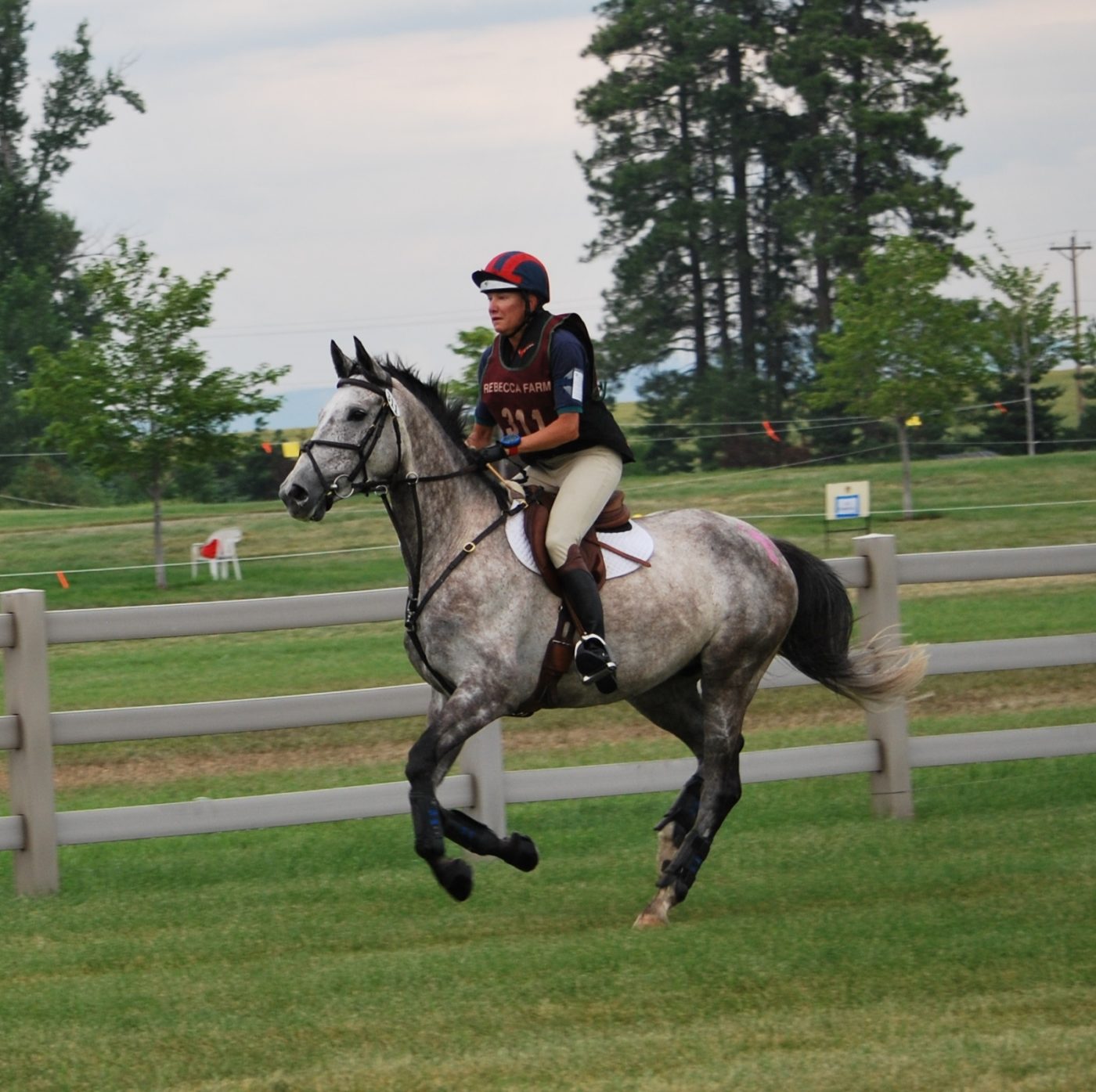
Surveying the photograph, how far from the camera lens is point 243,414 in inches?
1145

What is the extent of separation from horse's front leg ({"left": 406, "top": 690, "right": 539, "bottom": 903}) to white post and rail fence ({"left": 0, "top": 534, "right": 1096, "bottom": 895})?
115 centimetres

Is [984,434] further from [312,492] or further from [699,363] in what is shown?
[312,492]

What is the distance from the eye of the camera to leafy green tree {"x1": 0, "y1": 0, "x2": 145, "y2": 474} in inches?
1999

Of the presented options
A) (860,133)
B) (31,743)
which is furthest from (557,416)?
(860,133)

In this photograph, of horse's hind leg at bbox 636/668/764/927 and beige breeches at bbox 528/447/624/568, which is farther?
horse's hind leg at bbox 636/668/764/927

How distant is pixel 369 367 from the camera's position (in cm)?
691

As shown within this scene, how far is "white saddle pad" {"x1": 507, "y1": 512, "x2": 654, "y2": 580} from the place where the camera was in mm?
7004

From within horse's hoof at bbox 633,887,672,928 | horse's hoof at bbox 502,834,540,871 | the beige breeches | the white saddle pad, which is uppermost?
the beige breeches

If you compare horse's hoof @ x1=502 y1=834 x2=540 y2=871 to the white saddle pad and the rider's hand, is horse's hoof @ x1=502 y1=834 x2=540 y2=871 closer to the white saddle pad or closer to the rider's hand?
the white saddle pad

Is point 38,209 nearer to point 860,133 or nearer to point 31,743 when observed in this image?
point 860,133

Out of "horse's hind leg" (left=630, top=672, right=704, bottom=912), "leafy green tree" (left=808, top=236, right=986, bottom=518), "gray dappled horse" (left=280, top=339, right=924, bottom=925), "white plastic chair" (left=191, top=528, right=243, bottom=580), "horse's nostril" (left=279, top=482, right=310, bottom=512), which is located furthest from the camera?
"leafy green tree" (left=808, top=236, right=986, bottom=518)

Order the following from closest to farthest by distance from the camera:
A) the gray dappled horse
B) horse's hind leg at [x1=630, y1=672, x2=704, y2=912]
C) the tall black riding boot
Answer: the gray dappled horse < the tall black riding boot < horse's hind leg at [x1=630, y1=672, x2=704, y2=912]

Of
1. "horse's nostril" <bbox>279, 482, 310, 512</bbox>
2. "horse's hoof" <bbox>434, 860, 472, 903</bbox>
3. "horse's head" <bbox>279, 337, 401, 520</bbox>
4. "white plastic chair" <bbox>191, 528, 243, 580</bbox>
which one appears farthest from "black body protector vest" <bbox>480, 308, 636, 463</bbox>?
"white plastic chair" <bbox>191, 528, 243, 580</bbox>

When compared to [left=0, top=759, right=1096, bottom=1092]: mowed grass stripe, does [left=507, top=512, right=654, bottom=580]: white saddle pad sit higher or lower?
higher
